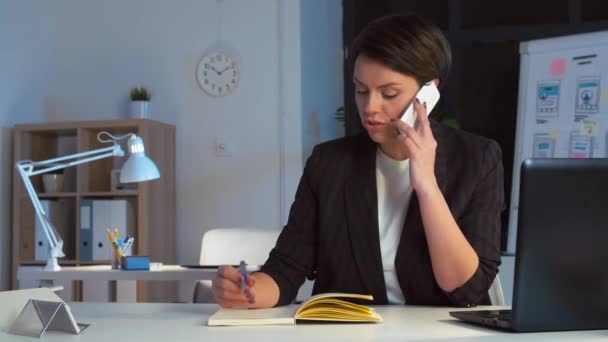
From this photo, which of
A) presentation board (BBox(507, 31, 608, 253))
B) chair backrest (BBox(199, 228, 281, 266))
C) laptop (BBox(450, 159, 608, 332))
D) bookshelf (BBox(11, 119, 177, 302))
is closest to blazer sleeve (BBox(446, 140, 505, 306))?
laptop (BBox(450, 159, 608, 332))

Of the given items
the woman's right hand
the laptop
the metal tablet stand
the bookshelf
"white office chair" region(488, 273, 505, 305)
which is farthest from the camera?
the bookshelf

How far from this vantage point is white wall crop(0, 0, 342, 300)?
190 inches

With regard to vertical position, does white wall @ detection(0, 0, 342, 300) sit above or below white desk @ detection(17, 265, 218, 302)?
above

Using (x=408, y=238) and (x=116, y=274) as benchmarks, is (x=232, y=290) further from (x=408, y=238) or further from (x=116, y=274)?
(x=116, y=274)

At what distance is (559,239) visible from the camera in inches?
51.8

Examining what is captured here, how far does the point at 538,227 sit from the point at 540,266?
0.21 feet

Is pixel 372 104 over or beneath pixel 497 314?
over

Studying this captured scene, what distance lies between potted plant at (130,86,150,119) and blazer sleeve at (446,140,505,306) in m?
3.27

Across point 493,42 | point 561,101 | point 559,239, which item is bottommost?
point 559,239

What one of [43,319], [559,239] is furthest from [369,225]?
[43,319]

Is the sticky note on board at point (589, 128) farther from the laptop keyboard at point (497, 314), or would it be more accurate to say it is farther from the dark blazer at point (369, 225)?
the laptop keyboard at point (497, 314)

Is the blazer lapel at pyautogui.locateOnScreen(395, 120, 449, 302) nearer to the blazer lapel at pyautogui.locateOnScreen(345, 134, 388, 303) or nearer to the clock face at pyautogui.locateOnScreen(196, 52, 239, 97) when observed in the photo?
the blazer lapel at pyautogui.locateOnScreen(345, 134, 388, 303)

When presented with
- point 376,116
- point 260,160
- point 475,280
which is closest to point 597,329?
point 475,280

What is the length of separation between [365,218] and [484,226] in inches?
10.5
